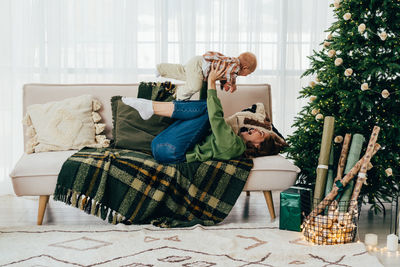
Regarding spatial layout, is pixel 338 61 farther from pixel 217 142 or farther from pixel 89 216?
pixel 89 216

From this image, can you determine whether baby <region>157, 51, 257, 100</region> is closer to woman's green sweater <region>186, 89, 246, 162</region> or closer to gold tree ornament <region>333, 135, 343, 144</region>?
woman's green sweater <region>186, 89, 246, 162</region>

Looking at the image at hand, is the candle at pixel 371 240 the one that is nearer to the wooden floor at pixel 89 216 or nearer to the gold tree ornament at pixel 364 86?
the wooden floor at pixel 89 216

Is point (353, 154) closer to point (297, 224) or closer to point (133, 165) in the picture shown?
point (297, 224)

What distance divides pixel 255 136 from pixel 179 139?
51 centimetres

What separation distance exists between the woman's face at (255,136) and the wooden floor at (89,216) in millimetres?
520

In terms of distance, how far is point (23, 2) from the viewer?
4020 millimetres

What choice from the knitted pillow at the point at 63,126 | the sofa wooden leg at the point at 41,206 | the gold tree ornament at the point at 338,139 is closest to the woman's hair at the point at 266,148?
the gold tree ornament at the point at 338,139

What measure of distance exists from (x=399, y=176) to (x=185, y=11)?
2.30 metres

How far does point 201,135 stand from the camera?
3.05 meters

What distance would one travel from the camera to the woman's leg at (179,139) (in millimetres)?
2953

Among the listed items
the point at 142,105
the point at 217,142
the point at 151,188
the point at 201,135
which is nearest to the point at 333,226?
the point at 217,142

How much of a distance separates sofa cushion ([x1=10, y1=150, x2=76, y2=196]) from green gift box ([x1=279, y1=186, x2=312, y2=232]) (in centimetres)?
139

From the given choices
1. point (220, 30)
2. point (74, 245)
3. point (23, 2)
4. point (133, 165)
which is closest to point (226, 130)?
point (133, 165)

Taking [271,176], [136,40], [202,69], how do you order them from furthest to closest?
[136,40], [202,69], [271,176]
